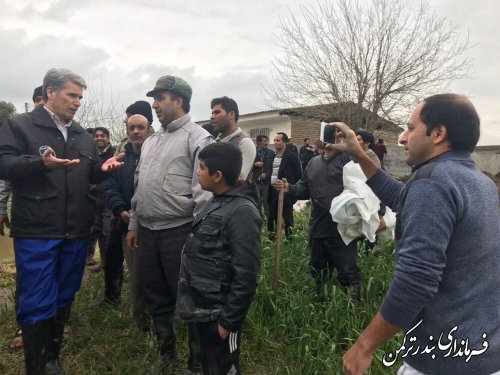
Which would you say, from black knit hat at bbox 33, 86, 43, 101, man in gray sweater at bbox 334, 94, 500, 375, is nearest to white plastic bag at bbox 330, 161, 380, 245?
man in gray sweater at bbox 334, 94, 500, 375

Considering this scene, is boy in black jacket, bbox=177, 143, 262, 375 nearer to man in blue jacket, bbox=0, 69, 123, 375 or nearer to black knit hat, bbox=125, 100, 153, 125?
man in blue jacket, bbox=0, 69, 123, 375

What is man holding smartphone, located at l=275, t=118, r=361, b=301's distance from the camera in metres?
3.71

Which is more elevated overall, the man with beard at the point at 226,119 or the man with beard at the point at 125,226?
the man with beard at the point at 226,119

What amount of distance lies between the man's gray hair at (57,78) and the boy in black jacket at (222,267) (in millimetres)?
1235

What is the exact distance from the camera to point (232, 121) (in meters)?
3.90

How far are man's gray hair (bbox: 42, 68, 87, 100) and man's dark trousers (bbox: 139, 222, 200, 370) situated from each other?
1.14 metres

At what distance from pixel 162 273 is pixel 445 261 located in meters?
2.04

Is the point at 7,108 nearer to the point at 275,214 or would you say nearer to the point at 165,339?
the point at 275,214

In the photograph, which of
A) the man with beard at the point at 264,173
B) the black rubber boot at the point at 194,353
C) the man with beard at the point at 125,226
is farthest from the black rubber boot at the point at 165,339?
the man with beard at the point at 264,173

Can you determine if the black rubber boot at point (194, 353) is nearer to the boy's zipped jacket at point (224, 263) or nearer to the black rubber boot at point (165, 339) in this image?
the black rubber boot at point (165, 339)

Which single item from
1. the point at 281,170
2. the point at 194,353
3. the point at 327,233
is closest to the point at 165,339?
the point at 194,353

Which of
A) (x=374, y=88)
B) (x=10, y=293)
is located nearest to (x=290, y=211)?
(x=10, y=293)

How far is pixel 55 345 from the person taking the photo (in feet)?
9.48

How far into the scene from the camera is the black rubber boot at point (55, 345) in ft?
9.27
